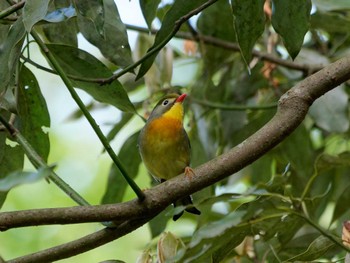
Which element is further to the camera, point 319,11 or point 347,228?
point 319,11

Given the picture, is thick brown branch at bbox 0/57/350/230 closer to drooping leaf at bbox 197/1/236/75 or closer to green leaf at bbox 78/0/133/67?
green leaf at bbox 78/0/133/67

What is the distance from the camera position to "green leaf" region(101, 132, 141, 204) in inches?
89.9

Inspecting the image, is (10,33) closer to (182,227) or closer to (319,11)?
(319,11)

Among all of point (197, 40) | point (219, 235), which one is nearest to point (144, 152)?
point (197, 40)

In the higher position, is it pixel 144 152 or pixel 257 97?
pixel 257 97

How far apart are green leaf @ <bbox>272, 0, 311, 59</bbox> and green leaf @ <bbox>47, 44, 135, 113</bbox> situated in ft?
1.10

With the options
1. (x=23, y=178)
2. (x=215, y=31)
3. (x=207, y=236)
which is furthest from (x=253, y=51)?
(x=23, y=178)

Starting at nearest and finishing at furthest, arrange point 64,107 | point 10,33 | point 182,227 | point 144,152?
point 10,33, point 144,152, point 182,227, point 64,107

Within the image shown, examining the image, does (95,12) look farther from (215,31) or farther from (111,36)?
(215,31)

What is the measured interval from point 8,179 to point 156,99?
5.08 feet

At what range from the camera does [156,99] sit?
257 cm

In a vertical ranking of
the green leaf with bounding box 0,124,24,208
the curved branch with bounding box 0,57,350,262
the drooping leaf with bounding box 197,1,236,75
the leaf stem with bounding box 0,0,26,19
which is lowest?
the curved branch with bounding box 0,57,350,262

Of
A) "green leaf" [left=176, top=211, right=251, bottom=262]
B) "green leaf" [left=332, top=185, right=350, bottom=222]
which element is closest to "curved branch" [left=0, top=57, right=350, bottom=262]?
"green leaf" [left=176, top=211, right=251, bottom=262]

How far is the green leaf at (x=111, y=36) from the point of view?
1.56 meters
